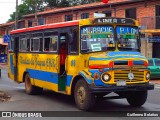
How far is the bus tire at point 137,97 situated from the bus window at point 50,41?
3069 mm

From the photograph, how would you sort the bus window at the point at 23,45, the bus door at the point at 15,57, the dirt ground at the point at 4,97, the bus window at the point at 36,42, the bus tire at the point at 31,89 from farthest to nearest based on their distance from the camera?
1. the bus door at the point at 15,57
2. the bus window at the point at 23,45
3. the bus tire at the point at 31,89
4. the bus window at the point at 36,42
5. the dirt ground at the point at 4,97

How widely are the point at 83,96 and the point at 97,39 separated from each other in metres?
1.73

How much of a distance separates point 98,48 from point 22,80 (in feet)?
21.3

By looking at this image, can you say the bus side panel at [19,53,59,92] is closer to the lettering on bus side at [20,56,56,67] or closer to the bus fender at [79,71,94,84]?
the lettering on bus side at [20,56,56,67]

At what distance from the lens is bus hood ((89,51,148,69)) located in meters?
11.0

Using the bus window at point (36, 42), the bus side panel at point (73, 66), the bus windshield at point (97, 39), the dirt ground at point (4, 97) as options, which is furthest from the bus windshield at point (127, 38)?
the dirt ground at point (4, 97)

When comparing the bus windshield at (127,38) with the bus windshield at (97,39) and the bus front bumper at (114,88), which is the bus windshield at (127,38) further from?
the bus front bumper at (114,88)

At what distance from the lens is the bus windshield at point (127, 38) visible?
11828 mm

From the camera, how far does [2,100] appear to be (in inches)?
574

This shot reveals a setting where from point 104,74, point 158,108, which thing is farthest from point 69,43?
point 158,108

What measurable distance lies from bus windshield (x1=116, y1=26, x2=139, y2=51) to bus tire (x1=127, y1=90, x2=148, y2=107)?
54.5 inches

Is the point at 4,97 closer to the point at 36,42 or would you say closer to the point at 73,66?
the point at 36,42

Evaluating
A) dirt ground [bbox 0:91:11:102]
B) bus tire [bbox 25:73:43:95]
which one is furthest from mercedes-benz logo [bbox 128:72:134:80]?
bus tire [bbox 25:73:43:95]

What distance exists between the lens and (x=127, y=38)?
12016 millimetres
